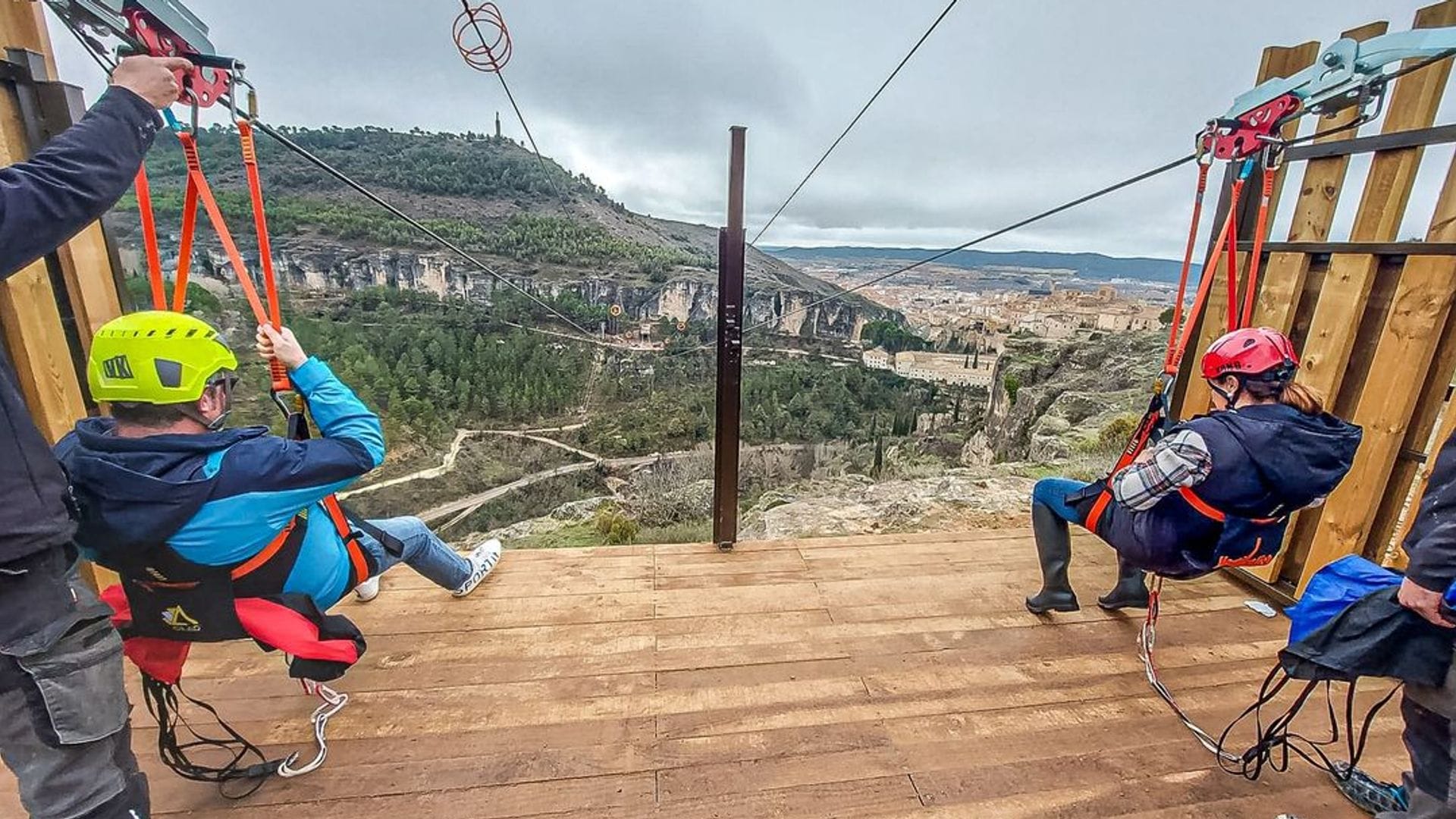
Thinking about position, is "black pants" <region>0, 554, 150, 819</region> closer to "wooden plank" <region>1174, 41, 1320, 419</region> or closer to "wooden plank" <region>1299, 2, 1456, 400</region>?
"wooden plank" <region>1174, 41, 1320, 419</region>

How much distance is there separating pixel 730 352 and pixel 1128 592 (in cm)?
195

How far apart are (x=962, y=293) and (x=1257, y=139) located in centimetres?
1454

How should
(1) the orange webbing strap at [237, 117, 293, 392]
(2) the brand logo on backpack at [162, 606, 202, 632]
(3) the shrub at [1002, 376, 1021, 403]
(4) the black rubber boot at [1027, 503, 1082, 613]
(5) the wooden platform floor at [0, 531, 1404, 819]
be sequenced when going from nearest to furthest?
1. (2) the brand logo on backpack at [162, 606, 202, 632]
2. (1) the orange webbing strap at [237, 117, 293, 392]
3. (5) the wooden platform floor at [0, 531, 1404, 819]
4. (4) the black rubber boot at [1027, 503, 1082, 613]
5. (3) the shrub at [1002, 376, 1021, 403]

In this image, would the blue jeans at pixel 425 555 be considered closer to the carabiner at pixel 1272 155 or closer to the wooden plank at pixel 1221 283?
the carabiner at pixel 1272 155

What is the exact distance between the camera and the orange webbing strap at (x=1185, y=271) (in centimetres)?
185

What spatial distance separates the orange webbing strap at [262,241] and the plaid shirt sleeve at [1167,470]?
233 cm

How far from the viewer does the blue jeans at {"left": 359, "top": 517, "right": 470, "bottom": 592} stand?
6.32 ft

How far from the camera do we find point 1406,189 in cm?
198

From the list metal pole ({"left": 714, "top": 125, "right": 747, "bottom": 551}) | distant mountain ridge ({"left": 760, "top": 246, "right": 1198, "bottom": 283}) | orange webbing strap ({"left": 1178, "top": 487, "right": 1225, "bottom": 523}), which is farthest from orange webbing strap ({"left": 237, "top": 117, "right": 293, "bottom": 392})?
distant mountain ridge ({"left": 760, "top": 246, "right": 1198, "bottom": 283})

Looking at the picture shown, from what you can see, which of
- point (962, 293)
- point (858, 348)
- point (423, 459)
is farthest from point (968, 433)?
point (423, 459)

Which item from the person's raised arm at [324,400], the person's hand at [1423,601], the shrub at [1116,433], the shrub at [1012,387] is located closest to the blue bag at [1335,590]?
the person's hand at [1423,601]

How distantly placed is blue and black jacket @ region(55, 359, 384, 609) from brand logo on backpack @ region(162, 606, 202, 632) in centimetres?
13

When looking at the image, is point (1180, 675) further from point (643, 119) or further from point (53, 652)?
point (643, 119)

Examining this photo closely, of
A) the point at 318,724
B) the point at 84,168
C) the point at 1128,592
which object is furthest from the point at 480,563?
the point at 1128,592
